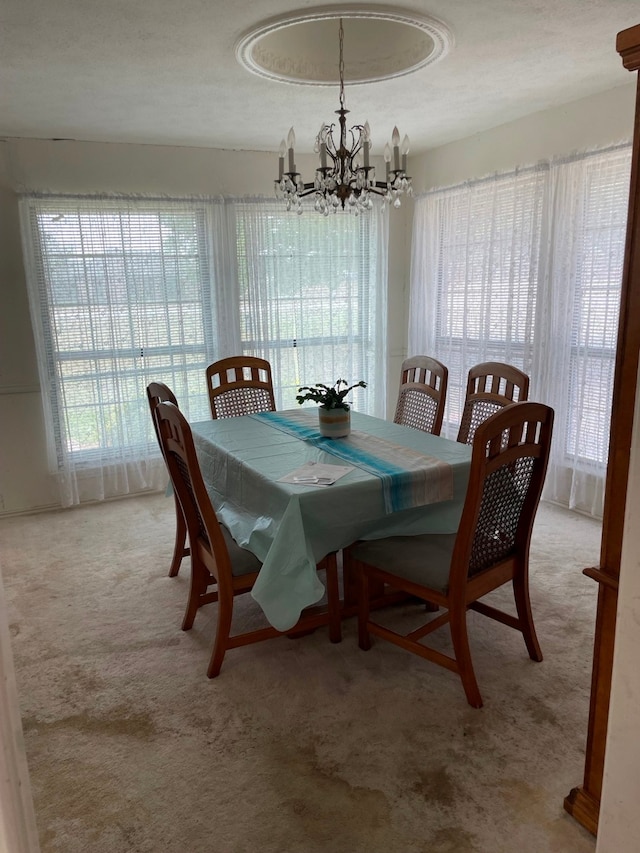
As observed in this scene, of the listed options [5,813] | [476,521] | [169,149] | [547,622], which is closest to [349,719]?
[476,521]

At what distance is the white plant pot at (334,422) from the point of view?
9.31ft

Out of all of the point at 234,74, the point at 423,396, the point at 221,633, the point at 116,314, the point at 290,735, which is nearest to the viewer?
the point at 290,735

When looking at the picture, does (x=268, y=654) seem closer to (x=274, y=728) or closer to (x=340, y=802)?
(x=274, y=728)

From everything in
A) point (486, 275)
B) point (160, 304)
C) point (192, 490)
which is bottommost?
point (192, 490)

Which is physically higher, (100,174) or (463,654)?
(100,174)

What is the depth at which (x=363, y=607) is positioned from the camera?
2389 mm

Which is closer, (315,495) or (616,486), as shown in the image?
(616,486)

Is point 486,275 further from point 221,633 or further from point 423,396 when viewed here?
point 221,633

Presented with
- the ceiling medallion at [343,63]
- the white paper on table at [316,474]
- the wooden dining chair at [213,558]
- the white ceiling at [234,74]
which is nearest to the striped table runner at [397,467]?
the white paper on table at [316,474]

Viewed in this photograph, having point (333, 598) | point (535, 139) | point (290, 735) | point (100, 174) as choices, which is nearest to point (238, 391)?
point (333, 598)

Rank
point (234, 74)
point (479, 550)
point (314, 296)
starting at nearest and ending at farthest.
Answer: point (479, 550), point (234, 74), point (314, 296)

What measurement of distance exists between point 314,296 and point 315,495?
9.74ft

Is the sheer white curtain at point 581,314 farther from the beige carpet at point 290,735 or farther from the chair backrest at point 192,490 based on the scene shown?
the chair backrest at point 192,490

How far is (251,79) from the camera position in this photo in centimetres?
289
